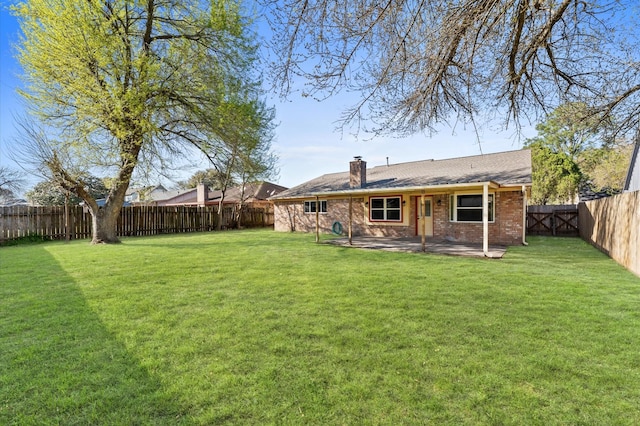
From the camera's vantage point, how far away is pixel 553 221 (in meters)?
15.7

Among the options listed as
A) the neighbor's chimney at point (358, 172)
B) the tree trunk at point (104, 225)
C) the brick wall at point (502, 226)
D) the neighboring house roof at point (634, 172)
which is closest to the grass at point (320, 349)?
the brick wall at point (502, 226)

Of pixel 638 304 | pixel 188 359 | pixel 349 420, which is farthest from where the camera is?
pixel 638 304

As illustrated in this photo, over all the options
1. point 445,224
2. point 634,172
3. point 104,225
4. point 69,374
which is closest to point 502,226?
point 445,224

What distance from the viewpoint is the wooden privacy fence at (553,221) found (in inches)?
613

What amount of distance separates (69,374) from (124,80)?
37.3 ft

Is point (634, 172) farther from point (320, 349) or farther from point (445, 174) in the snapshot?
point (320, 349)

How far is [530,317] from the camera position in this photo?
4.14 metres

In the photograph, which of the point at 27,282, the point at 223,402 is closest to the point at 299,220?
the point at 27,282

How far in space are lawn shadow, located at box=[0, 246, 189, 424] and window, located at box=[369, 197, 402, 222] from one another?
1193 cm

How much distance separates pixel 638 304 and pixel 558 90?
329cm

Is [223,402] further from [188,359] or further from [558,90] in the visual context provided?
[558,90]

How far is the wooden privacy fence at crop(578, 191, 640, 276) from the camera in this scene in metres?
6.61

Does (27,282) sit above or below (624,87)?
below

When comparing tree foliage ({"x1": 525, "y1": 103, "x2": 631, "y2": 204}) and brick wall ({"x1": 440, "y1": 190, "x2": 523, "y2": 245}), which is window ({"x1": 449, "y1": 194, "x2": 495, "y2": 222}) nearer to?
brick wall ({"x1": 440, "y1": 190, "x2": 523, "y2": 245})
